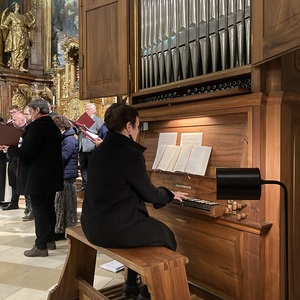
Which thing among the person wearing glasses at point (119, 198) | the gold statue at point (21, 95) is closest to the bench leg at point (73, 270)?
the person wearing glasses at point (119, 198)

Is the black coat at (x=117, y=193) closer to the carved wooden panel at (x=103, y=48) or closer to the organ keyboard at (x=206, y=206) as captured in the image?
the organ keyboard at (x=206, y=206)

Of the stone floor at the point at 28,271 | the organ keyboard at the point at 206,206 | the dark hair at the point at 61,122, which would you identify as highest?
the dark hair at the point at 61,122

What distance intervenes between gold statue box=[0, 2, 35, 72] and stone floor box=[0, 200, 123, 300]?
23.6 feet

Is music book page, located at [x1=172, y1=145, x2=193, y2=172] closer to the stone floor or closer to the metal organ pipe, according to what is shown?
the metal organ pipe

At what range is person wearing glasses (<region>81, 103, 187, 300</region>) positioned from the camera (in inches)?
91.4

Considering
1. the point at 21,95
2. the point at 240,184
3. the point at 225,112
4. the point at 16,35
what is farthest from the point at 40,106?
the point at 16,35

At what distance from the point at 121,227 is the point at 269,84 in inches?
54.0

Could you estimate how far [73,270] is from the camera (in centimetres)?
297

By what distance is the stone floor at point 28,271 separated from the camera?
10.5ft

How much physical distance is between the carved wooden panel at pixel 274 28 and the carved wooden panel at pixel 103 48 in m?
1.63

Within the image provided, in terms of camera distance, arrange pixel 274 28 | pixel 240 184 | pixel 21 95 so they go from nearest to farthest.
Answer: pixel 240 184
pixel 274 28
pixel 21 95

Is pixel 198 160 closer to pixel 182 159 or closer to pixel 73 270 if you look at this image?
pixel 182 159

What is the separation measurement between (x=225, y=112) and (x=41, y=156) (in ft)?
7.28

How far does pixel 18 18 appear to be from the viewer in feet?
35.3
